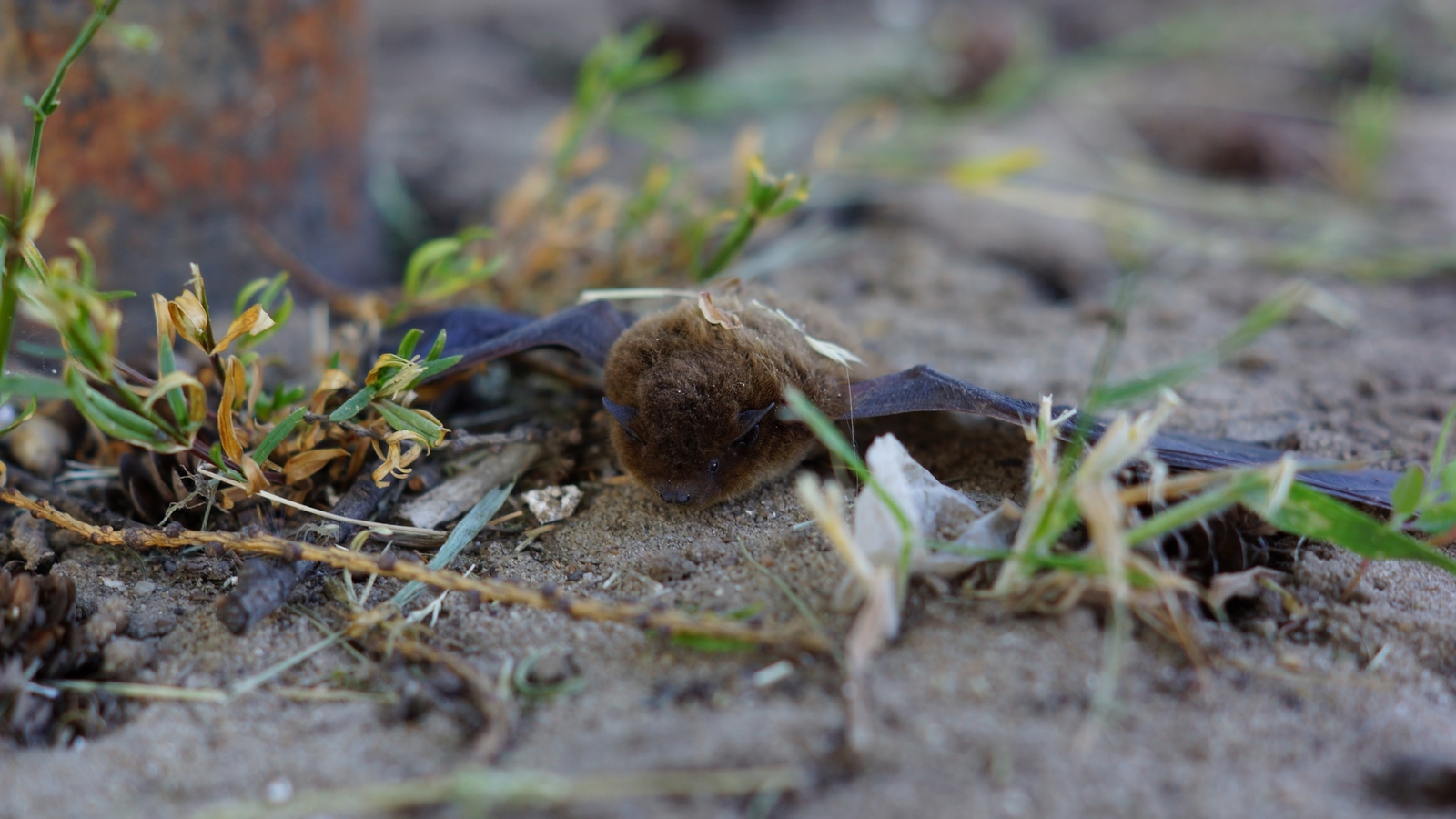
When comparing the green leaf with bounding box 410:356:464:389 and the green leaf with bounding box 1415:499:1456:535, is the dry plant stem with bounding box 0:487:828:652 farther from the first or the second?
the green leaf with bounding box 1415:499:1456:535

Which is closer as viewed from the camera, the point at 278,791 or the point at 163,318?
the point at 278,791

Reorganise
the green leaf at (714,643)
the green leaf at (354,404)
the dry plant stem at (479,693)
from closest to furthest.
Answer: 1. the dry plant stem at (479,693)
2. the green leaf at (714,643)
3. the green leaf at (354,404)

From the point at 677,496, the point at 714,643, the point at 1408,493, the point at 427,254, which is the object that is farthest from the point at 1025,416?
the point at 427,254

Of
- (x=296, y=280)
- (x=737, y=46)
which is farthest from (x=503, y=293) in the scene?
(x=737, y=46)

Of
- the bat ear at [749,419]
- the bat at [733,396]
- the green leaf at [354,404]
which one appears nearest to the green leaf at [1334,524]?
the bat at [733,396]

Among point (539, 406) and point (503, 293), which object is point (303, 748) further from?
point (503, 293)

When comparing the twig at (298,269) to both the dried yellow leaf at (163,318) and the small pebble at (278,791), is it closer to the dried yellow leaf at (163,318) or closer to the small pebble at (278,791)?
the dried yellow leaf at (163,318)

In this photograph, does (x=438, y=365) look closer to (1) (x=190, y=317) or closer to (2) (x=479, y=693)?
(1) (x=190, y=317)

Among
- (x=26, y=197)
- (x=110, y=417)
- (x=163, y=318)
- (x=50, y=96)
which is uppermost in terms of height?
(x=50, y=96)
